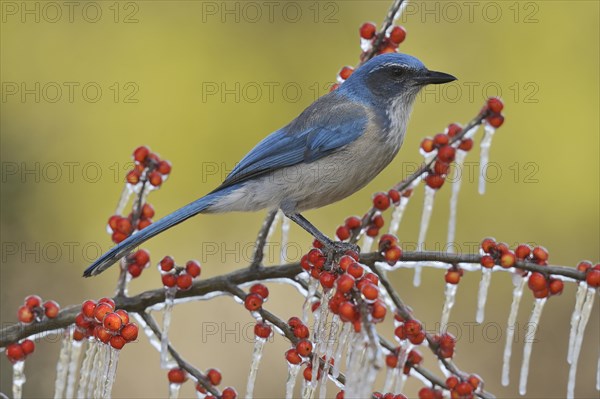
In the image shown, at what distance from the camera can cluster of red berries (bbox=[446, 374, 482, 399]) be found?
2596 mm

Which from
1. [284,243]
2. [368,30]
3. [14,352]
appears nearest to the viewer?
[14,352]

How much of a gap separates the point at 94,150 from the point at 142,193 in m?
2.53

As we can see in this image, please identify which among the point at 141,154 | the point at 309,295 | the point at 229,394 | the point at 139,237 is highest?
the point at 141,154

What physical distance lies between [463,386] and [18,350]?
4.34 ft

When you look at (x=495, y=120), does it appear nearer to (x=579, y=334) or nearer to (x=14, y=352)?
(x=579, y=334)

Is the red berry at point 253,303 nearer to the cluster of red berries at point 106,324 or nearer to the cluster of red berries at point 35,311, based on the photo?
the cluster of red berries at point 106,324

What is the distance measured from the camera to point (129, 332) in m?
2.27

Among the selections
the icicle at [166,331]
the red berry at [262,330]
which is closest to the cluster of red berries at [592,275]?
the red berry at [262,330]

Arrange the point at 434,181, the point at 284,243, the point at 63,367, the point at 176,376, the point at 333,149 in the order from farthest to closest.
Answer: the point at 333,149 → the point at 284,243 → the point at 434,181 → the point at 176,376 → the point at 63,367

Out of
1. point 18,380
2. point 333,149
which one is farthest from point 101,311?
point 333,149

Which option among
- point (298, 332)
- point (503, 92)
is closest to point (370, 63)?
point (298, 332)

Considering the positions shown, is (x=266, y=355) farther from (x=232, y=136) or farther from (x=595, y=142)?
(x=595, y=142)

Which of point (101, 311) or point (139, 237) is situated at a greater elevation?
point (139, 237)

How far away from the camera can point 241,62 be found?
5.66 meters
